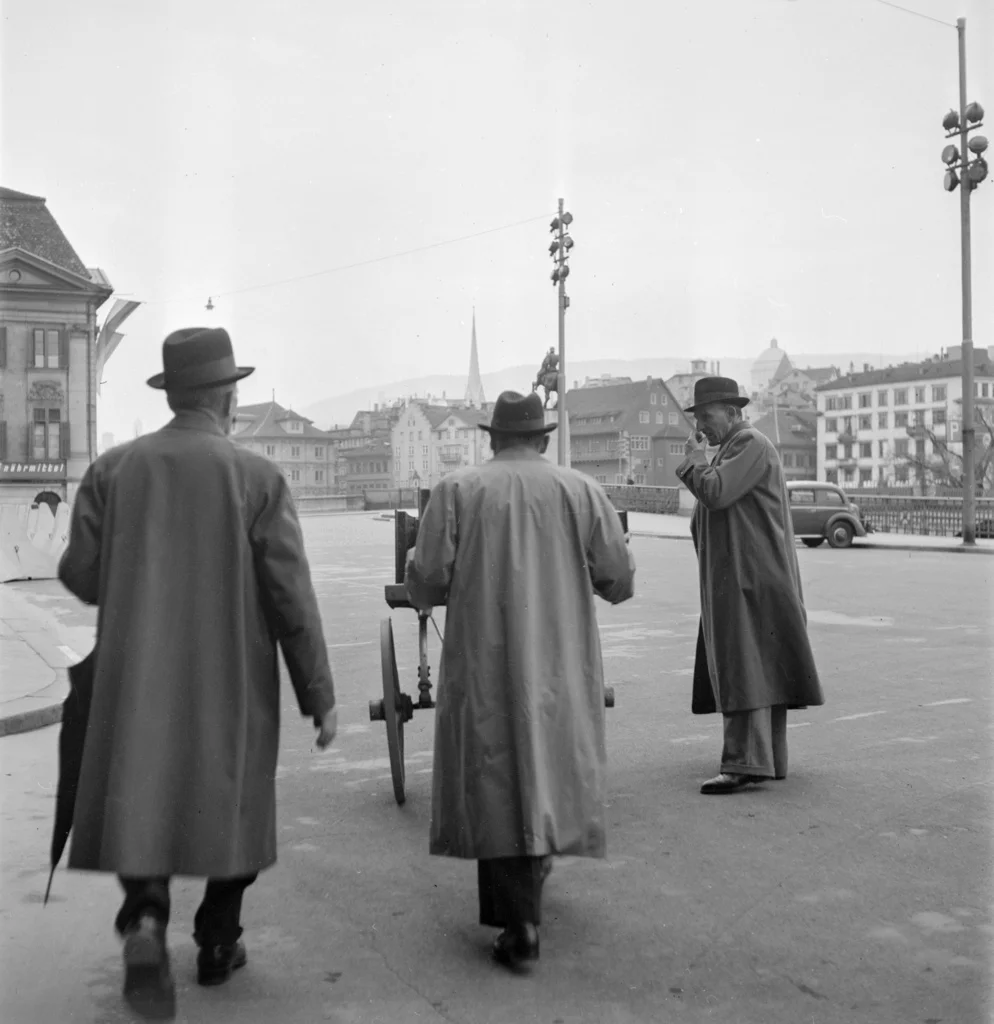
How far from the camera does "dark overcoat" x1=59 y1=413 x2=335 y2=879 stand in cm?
326

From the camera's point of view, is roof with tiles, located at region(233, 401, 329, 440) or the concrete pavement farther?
the concrete pavement

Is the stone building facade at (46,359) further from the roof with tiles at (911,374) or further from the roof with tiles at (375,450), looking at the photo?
the roof with tiles at (911,374)

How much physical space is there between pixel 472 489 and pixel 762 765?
259 cm

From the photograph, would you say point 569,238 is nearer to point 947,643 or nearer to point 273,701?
point 947,643

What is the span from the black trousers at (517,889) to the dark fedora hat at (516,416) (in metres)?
1.38

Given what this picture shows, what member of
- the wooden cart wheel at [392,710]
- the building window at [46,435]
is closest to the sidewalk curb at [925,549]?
the wooden cart wheel at [392,710]

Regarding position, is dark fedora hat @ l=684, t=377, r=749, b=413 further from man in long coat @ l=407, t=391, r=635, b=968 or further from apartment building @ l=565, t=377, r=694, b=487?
apartment building @ l=565, t=377, r=694, b=487

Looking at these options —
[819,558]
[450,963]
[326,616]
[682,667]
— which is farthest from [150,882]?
[819,558]

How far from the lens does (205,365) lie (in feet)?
11.4

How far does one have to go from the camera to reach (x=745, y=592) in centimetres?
582

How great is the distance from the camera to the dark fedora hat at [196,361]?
346 cm

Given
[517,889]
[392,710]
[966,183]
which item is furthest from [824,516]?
[517,889]

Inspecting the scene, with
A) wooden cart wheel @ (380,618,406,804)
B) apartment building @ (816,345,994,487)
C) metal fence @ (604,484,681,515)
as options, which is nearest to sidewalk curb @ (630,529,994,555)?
metal fence @ (604,484,681,515)

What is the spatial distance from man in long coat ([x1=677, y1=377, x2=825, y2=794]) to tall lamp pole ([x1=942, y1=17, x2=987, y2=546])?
66.8ft
